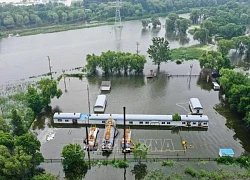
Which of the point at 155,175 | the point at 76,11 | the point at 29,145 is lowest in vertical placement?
the point at 155,175

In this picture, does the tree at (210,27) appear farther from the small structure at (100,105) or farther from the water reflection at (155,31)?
the small structure at (100,105)

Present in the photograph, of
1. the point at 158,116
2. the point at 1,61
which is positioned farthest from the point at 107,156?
the point at 1,61

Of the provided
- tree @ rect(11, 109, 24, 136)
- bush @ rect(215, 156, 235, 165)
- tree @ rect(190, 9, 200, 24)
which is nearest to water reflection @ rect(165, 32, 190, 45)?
tree @ rect(190, 9, 200, 24)

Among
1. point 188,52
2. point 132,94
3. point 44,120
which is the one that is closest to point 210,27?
point 188,52

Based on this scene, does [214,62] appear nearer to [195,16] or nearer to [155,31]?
[155,31]

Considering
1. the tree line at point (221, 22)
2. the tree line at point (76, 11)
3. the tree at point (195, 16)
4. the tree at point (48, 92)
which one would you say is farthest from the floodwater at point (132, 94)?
the tree at point (195, 16)
